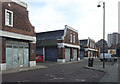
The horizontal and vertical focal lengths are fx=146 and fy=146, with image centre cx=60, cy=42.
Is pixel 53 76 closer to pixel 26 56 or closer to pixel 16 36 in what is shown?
pixel 16 36

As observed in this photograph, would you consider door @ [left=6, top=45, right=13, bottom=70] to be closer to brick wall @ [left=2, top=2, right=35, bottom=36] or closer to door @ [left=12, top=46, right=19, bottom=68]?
door @ [left=12, top=46, right=19, bottom=68]

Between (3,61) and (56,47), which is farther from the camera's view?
(56,47)

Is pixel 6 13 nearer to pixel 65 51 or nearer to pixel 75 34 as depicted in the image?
pixel 65 51

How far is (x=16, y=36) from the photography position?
57.6ft

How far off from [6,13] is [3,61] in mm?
5429

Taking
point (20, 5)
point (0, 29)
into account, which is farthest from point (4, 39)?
point (20, 5)

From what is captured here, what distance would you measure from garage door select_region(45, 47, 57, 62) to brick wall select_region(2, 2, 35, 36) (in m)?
11.1

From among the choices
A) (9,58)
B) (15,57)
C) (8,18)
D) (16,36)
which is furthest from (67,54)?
(8,18)

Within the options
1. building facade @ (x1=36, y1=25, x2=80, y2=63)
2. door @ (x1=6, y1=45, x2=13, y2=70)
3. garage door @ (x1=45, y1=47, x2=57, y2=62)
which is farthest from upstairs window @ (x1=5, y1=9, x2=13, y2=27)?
garage door @ (x1=45, y1=47, x2=57, y2=62)

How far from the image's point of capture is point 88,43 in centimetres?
4922

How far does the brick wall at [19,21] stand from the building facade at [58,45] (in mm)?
9914

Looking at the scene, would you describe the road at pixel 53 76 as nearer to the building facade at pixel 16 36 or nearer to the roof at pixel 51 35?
the building facade at pixel 16 36

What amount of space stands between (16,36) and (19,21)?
7.18 feet

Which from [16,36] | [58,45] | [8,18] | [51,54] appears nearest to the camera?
[8,18]
